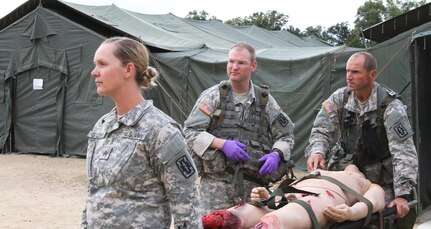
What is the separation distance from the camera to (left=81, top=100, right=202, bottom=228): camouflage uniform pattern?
6.68 feet

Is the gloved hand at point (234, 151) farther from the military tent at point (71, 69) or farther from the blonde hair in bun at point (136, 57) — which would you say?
the military tent at point (71, 69)

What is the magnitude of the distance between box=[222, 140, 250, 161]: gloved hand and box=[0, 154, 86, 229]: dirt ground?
318 cm

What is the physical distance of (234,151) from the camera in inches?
130

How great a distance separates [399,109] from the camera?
3551 mm

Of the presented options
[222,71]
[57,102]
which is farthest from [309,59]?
[57,102]

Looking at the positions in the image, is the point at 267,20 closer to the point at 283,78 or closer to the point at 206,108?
the point at 283,78

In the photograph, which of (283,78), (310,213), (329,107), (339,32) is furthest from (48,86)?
(339,32)

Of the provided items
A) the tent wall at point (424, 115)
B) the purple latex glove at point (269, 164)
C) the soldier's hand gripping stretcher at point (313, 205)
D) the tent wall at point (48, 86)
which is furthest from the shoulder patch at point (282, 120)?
the tent wall at point (48, 86)

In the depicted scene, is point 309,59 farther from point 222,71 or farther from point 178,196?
point 178,196

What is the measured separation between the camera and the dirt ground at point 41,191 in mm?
6297

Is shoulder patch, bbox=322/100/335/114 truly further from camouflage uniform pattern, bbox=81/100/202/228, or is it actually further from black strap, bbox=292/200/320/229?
camouflage uniform pattern, bbox=81/100/202/228

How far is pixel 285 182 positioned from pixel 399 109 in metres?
0.85

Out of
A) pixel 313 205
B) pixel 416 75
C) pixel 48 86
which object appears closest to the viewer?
pixel 313 205

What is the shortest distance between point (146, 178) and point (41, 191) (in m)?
6.55
